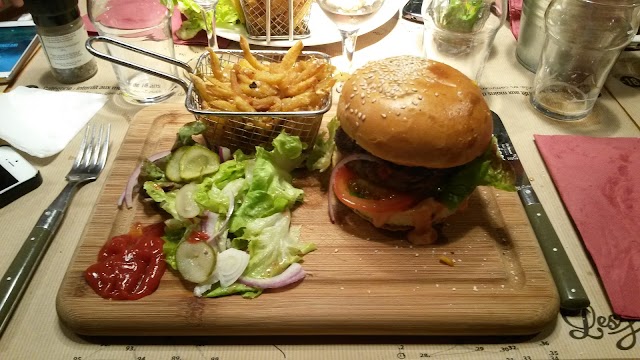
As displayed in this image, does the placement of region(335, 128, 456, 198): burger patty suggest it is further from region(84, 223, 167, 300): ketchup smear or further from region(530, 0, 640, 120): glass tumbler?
region(530, 0, 640, 120): glass tumbler

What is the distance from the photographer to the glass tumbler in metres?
2.31

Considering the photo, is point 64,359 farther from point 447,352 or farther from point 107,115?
point 107,115

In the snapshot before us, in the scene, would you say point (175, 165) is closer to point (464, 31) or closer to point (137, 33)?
point (137, 33)

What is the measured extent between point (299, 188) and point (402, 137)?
0.57 m

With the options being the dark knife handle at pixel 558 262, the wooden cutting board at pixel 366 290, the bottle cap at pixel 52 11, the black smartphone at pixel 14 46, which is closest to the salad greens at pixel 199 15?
the bottle cap at pixel 52 11

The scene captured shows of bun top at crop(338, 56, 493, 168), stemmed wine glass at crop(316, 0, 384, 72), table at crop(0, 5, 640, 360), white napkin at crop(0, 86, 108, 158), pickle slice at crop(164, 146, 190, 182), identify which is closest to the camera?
table at crop(0, 5, 640, 360)

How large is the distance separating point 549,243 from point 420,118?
0.67 meters

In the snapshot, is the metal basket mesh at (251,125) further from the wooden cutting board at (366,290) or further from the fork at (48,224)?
the fork at (48,224)

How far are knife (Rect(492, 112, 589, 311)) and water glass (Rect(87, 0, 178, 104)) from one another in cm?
179

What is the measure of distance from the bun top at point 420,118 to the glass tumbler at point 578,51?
94 cm

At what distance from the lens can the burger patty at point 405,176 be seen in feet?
5.85

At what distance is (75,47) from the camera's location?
2.59m

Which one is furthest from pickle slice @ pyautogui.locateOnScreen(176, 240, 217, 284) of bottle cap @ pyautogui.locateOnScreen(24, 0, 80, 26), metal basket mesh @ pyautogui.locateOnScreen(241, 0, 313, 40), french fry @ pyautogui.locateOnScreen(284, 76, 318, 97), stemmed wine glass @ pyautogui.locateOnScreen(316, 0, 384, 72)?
metal basket mesh @ pyautogui.locateOnScreen(241, 0, 313, 40)

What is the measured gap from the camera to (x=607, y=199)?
201 centimetres
